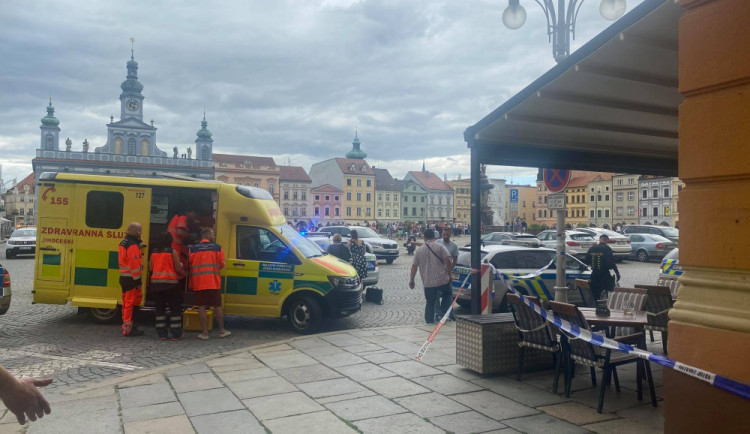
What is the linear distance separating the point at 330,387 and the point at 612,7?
9.47 m

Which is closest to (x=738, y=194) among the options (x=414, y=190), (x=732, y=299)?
(x=732, y=299)

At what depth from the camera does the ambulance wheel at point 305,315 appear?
966 cm

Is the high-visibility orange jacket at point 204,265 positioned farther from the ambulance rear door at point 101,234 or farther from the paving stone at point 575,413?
the paving stone at point 575,413

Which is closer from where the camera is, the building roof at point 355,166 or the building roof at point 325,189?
the building roof at point 325,189

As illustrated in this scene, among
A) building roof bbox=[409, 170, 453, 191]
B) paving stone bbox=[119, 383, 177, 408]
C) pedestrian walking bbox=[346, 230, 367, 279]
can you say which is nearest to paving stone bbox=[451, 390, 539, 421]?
paving stone bbox=[119, 383, 177, 408]

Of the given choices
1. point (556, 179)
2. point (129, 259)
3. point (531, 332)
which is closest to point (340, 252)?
point (129, 259)

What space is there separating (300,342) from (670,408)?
583 cm

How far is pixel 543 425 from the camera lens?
4.80m

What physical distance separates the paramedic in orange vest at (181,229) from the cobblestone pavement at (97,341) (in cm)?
146

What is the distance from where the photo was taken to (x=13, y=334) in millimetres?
9461

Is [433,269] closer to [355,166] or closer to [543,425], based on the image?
[543,425]

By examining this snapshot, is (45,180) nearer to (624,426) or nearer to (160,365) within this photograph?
→ (160,365)

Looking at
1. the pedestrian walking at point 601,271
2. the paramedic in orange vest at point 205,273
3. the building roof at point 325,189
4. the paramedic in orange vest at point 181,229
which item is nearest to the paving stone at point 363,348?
the paramedic in orange vest at point 205,273

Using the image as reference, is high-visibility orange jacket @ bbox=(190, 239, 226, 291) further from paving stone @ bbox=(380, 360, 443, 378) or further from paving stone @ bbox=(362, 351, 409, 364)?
paving stone @ bbox=(380, 360, 443, 378)
